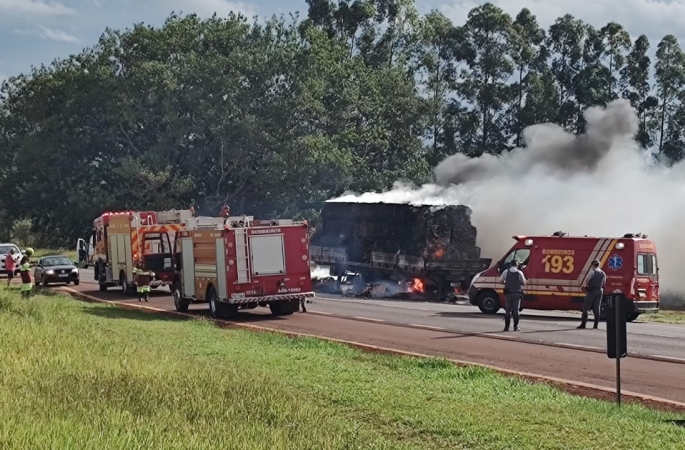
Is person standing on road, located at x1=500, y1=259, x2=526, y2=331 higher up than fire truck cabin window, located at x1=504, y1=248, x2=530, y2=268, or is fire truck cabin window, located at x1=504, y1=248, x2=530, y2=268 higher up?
fire truck cabin window, located at x1=504, y1=248, x2=530, y2=268

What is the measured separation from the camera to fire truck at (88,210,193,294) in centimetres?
→ 3469

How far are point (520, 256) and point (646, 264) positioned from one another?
354 centimetres

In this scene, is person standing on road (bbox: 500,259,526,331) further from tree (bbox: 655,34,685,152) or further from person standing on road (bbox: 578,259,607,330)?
tree (bbox: 655,34,685,152)

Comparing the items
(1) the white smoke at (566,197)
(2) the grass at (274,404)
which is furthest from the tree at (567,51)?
(2) the grass at (274,404)

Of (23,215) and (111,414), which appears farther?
(23,215)

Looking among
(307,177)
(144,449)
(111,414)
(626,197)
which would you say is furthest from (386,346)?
(307,177)

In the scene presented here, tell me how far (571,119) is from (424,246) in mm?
40866

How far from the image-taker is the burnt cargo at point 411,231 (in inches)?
1492

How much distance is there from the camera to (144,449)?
309 inches

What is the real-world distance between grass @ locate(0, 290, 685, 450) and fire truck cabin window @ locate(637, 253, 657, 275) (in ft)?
44.4

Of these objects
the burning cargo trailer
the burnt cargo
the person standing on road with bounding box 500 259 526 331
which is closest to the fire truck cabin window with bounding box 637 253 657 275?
the person standing on road with bounding box 500 259 526 331

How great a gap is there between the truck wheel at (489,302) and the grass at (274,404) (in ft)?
40.9

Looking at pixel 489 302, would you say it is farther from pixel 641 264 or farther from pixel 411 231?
pixel 411 231

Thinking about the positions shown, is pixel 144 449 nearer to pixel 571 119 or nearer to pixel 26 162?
pixel 26 162
